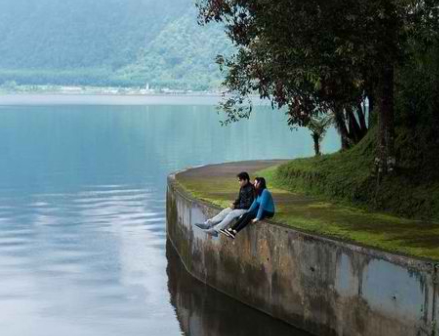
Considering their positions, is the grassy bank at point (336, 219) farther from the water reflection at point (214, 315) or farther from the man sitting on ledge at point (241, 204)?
the water reflection at point (214, 315)

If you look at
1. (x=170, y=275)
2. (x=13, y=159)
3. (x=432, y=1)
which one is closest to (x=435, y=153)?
(x=432, y=1)

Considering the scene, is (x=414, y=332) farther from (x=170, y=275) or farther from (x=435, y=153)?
(x=170, y=275)

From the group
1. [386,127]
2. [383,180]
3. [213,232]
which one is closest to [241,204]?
[213,232]

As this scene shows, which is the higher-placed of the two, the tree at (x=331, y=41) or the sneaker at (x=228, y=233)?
the tree at (x=331, y=41)

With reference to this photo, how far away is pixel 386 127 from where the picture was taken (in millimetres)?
22344

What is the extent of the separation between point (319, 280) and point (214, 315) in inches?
149

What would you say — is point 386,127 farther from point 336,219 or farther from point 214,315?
point 214,315

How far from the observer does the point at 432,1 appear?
1966cm

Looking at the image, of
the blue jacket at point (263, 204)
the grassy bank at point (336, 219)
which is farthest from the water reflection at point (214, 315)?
the blue jacket at point (263, 204)

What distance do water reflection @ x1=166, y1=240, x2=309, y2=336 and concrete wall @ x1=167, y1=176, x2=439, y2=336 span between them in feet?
0.68

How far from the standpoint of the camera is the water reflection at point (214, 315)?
19.1 m

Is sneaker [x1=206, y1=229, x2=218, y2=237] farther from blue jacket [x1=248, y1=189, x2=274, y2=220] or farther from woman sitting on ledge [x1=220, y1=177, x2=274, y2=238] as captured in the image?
blue jacket [x1=248, y1=189, x2=274, y2=220]

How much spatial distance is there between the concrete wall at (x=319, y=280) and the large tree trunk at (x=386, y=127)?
437 centimetres

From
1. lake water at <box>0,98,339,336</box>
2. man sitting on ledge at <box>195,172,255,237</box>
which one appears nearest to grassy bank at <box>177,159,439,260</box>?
man sitting on ledge at <box>195,172,255,237</box>
